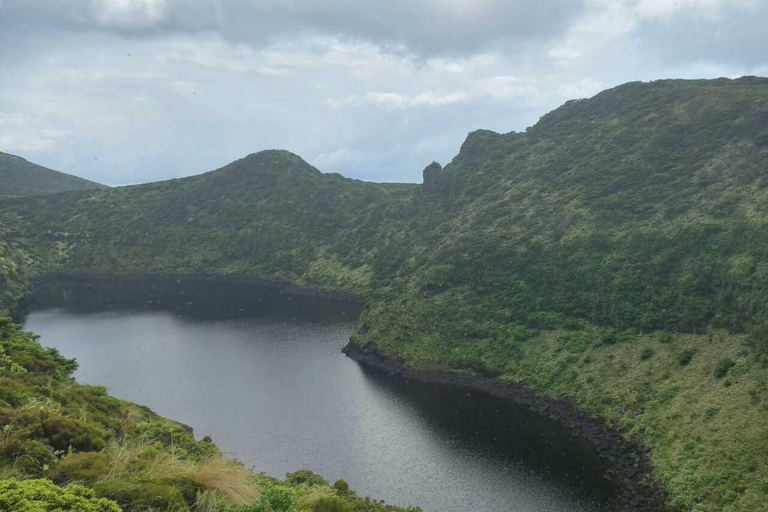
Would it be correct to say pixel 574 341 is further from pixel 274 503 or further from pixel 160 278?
pixel 160 278

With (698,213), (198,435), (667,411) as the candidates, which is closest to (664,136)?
(698,213)

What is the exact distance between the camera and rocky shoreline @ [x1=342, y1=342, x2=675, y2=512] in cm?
5100

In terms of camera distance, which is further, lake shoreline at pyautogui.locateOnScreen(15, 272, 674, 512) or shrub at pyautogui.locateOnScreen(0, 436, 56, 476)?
lake shoreline at pyautogui.locateOnScreen(15, 272, 674, 512)

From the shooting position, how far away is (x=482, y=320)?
94.9 m

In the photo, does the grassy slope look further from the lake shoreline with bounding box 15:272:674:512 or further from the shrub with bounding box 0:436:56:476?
the shrub with bounding box 0:436:56:476

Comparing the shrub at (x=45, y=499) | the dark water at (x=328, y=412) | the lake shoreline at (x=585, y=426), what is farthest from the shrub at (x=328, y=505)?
the lake shoreline at (x=585, y=426)

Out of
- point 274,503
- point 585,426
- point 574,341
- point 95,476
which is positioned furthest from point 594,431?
point 95,476

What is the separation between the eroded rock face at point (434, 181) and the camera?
6801 inches

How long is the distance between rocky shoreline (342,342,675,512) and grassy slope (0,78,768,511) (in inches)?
61.8

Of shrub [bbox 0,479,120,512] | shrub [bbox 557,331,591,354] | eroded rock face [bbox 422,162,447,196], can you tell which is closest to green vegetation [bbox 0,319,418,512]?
shrub [bbox 0,479,120,512]

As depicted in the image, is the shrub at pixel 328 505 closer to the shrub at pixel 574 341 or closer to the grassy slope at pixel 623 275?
the grassy slope at pixel 623 275

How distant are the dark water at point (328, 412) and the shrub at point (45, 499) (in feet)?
130

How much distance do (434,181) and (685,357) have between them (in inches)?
4679

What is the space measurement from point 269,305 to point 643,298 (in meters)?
101
